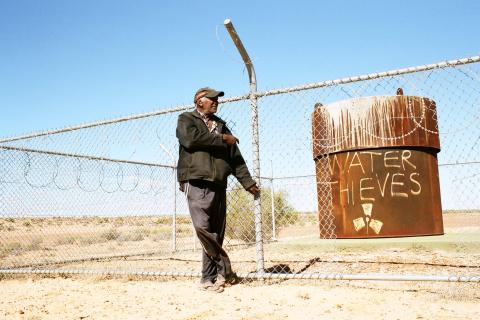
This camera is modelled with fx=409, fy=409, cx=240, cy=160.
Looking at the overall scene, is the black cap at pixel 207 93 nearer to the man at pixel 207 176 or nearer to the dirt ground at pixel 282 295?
the man at pixel 207 176

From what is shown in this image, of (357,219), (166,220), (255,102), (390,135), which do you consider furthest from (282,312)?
(166,220)

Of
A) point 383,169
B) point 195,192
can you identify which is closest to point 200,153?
point 195,192

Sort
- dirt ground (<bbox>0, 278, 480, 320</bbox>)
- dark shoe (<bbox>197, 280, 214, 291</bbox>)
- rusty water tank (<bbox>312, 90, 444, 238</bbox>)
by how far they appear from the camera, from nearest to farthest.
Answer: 1. dirt ground (<bbox>0, 278, 480, 320</bbox>)
2. dark shoe (<bbox>197, 280, 214, 291</bbox>)
3. rusty water tank (<bbox>312, 90, 444, 238</bbox>)

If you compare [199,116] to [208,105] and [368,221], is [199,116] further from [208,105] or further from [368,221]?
[368,221]

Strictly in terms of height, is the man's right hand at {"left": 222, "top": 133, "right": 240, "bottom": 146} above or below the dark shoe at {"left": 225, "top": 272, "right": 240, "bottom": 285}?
above

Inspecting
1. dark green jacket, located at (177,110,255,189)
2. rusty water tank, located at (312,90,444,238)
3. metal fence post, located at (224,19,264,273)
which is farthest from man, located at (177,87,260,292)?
rusty water tank, located at (312,90,444,238)

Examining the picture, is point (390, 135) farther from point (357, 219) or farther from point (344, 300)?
point (344, 300)

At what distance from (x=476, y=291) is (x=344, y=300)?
120 cm

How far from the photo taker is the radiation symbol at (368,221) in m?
6.15

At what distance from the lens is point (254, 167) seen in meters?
4.09

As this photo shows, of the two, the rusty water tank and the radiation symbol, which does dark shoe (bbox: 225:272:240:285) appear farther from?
the radiation symbol

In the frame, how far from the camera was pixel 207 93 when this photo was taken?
152 inches

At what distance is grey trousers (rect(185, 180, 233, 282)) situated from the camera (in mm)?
3627

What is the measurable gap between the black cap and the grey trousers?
810mm
